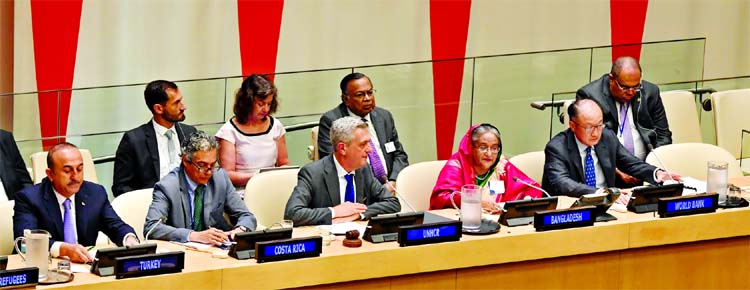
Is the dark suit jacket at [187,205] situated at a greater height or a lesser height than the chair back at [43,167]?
lesser

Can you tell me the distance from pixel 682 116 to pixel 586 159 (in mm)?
1353

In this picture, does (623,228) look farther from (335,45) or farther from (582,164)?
(335,45)

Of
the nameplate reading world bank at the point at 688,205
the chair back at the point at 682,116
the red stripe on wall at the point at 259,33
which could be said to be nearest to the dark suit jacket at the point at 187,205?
the nameplate reading world bank at the point at 688,205

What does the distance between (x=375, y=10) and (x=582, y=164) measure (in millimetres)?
2293

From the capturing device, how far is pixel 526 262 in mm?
4309

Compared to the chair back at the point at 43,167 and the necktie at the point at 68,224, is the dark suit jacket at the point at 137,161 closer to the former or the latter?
the chair back at the point at 43,167

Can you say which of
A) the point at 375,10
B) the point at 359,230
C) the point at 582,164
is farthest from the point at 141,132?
the point at 375,10

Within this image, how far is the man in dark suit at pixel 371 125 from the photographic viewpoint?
556cm

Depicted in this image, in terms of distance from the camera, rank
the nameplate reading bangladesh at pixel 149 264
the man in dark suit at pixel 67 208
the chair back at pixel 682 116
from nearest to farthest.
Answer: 1. the nameplate reading bangladesh at pixel 149 264
2. the man in dark suit at pixel 67 208
3. the chair back at pixel 682 116

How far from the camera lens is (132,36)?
21.5 feet

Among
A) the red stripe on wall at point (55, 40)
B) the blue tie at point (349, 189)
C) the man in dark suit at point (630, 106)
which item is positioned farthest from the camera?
the red stripe on wall at point (55, 40)

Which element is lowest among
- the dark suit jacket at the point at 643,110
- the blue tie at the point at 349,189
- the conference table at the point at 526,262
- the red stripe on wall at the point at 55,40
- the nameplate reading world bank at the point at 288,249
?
the conference table at the point at 526,262

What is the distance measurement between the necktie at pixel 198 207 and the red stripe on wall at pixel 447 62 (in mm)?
2696

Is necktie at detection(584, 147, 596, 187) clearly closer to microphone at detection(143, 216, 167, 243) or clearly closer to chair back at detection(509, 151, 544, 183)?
chair back at detection(509, 151, 544, 183)
